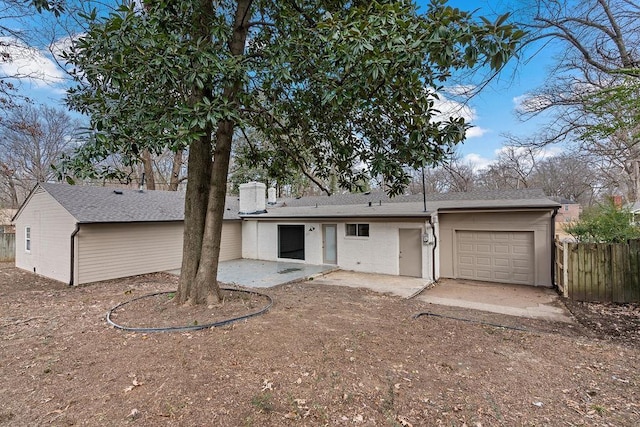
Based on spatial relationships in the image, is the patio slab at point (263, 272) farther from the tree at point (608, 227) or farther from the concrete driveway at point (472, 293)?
the tree at point (608, 227)

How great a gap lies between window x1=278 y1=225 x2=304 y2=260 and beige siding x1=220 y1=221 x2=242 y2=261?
2059 mm

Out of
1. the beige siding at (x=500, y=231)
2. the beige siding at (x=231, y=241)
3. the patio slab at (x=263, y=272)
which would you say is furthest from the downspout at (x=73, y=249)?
the beige siding at (x=500, y=231)

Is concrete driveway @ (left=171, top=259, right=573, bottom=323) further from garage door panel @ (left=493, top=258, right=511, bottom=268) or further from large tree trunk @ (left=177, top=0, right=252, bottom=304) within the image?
large tree trunk @ (left=177, top=0, right=252, bottom=304)

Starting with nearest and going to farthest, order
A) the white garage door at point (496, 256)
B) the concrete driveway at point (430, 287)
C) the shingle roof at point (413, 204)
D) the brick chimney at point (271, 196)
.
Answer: the concrete driveway at point (430, 287)
the white garage door at point (496, 256)
the shingle roof at point (413, 204)
the brick chimney at point (271, 196)

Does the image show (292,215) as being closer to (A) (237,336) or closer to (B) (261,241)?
(B) (261,241)

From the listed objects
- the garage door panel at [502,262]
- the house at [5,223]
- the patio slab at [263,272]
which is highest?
the house at [5,223]

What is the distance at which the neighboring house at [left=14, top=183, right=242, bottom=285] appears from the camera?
9.18 meters

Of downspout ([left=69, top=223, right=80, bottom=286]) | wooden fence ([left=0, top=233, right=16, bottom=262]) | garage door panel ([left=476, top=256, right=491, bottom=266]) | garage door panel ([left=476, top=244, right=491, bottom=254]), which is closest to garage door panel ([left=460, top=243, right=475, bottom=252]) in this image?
garage door panel ([left=476, top=244, right=491, bottom=254])

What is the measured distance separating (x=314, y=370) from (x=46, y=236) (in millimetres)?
10999

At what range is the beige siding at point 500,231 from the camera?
8.84m

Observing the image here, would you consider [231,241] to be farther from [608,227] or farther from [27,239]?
[608,227]

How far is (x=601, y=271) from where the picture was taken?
722cm

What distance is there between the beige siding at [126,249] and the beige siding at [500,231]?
940 centimetres

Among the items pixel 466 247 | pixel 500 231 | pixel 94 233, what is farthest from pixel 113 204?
pixel 500 231
